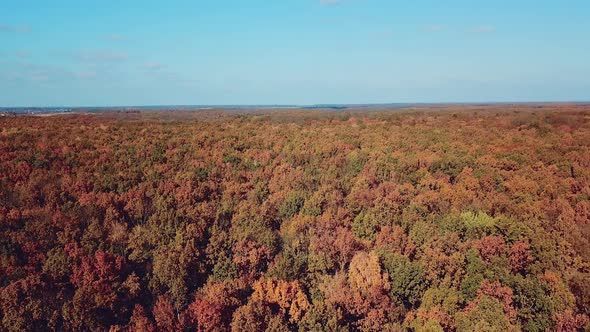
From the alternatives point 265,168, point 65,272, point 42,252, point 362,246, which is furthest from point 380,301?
point 265,168

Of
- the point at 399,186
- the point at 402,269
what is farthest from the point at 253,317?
the point at 399,186

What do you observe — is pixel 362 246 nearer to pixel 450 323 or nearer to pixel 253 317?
pixel 450 323

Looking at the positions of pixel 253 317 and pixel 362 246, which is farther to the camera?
pixel 362 246

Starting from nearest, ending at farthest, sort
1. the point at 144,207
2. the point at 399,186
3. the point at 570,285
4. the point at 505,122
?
the point at 570,285 < the point at 144,207 < the point at 399,186 < the point at 505,122

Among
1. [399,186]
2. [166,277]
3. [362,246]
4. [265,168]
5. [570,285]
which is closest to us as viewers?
[570,285]

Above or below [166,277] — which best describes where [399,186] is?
above

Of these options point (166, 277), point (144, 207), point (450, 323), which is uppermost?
point (144, 207)

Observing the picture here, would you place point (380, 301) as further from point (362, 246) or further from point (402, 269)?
point (362, 246)
